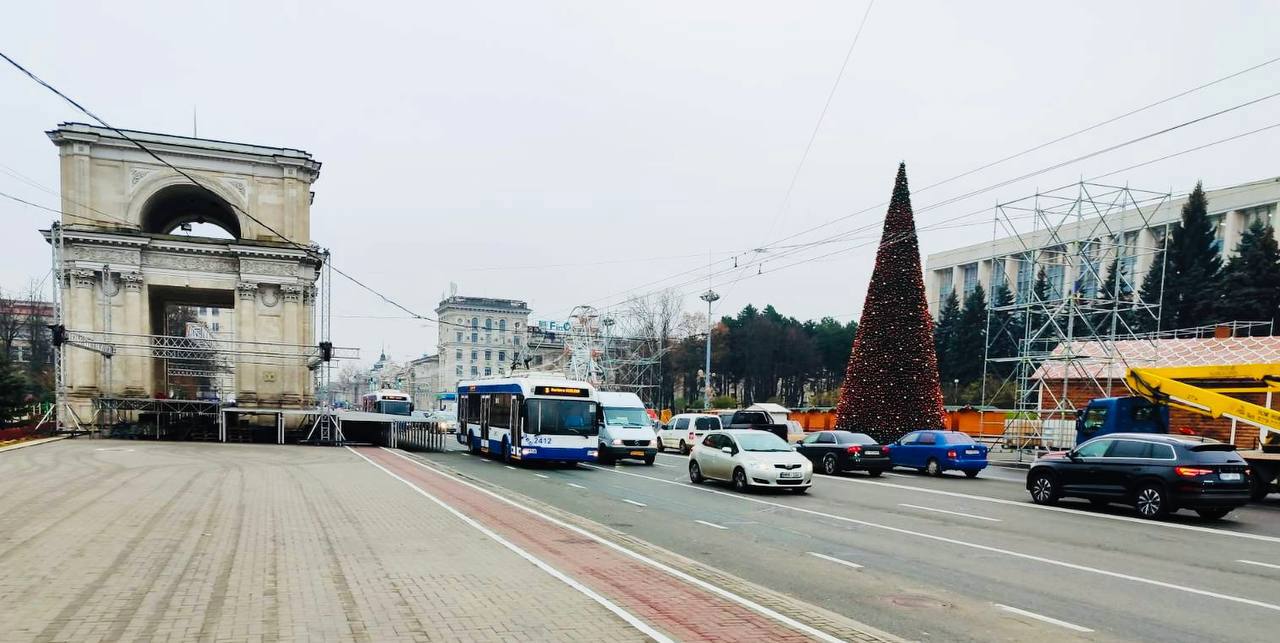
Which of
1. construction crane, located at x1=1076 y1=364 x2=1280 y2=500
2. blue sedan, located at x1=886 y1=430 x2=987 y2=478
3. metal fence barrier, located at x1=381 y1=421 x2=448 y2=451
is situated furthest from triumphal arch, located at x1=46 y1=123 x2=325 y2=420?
construction crane, located at x1=1076 y1=364 x2=1280 y2=500

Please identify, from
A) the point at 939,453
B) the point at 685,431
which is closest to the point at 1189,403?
the point at 939,453

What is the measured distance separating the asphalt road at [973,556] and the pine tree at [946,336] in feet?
221

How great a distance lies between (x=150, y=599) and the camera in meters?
6.78

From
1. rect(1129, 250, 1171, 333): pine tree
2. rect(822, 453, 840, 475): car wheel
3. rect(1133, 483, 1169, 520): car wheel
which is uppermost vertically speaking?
rect(1129, 250, 1171, 333): pine tree

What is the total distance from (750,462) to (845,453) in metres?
6.23

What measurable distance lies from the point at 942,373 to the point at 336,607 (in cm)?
8364

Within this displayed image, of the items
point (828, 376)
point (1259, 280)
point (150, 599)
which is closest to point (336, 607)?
point (150, 599)

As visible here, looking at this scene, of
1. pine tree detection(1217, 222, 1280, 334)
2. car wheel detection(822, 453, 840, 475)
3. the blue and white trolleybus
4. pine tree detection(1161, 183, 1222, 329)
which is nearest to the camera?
car wheel detection(822, 453, 840, 475)

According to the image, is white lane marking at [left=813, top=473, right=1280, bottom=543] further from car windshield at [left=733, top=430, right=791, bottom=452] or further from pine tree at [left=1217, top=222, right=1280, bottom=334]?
pine tree at [left=1217, top=222, right=1280, bottom=334]

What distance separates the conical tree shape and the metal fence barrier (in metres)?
18.4

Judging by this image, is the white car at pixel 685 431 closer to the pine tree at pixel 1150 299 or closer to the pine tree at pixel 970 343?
the pine tree at pixel 1150 299

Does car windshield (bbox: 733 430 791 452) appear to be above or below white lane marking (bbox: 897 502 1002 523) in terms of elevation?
above

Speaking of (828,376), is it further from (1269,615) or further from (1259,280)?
(1269,615)

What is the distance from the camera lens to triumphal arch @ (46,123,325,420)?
37438 mm
